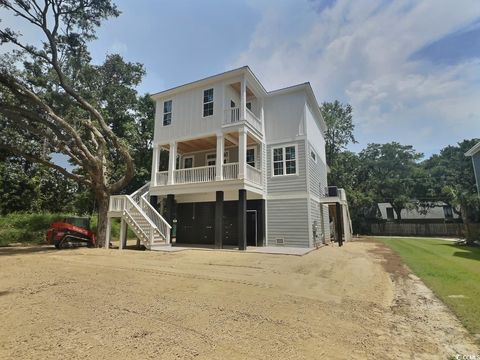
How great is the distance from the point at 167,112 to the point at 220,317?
1489cm

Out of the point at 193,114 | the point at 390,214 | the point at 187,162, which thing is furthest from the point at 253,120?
the point at 390,214

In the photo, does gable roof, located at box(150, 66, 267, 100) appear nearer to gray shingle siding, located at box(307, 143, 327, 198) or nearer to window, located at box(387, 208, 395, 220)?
gray shingle siding, located at box(307, 143, 327, 198)

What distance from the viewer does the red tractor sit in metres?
13.4

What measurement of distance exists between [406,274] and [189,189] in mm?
10309

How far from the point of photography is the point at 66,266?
8039 mm

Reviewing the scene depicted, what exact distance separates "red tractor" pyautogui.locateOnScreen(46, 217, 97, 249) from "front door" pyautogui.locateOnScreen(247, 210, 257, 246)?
855cm

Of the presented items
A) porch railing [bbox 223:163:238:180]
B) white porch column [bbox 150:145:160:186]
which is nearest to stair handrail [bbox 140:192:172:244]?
white porch column [bbox 150:145:160:186]

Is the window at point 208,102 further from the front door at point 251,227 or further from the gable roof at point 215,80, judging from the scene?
the front door at point 251,227

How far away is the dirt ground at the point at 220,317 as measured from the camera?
2.98 metres

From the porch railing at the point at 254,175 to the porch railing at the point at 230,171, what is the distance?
68 cm

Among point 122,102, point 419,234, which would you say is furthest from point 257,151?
point 419,234

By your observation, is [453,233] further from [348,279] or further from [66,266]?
[66,266]

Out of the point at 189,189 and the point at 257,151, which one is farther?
the point at 257,151

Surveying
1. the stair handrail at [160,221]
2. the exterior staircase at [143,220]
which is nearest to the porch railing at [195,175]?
the stair handrail at [160,221]
